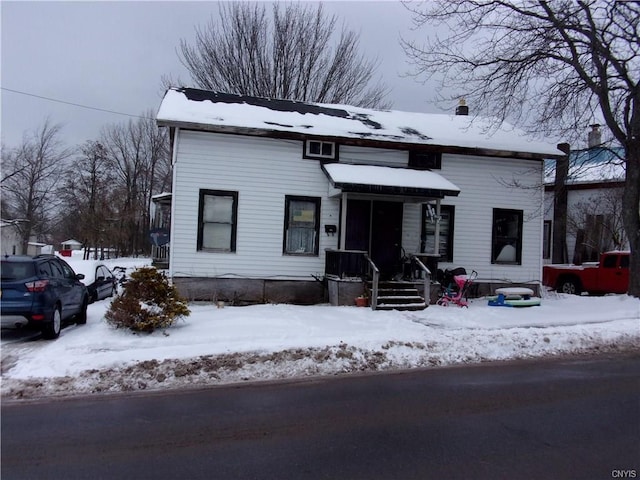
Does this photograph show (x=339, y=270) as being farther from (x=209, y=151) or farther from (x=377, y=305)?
(x=209, y=151)

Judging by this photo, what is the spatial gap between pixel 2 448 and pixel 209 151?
9.98 meters

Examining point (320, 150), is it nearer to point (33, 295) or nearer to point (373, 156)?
point (373, 156)

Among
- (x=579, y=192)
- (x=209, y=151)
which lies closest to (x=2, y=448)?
(x=209, y=151)

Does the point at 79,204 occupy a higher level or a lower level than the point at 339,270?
higher

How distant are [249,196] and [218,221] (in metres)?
1.08

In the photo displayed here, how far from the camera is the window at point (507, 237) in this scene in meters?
16.0

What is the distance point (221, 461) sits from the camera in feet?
14.3

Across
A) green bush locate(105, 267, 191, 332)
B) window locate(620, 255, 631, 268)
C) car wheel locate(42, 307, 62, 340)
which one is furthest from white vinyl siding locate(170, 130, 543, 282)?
window locate(620, 255, 631, 268)

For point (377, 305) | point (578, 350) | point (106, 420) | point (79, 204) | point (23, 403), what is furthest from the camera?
point (79, 204)

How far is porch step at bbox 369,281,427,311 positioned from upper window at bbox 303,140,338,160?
13.0 ft

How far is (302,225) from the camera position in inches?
567

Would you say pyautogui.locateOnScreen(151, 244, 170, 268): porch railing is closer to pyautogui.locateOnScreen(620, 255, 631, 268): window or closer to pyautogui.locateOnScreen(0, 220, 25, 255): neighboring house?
pyautogui.locateOnScreen(620, 255, 631, 268): window

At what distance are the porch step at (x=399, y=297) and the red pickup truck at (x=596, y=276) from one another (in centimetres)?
863

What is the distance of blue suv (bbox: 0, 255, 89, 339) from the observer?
8.52 m
